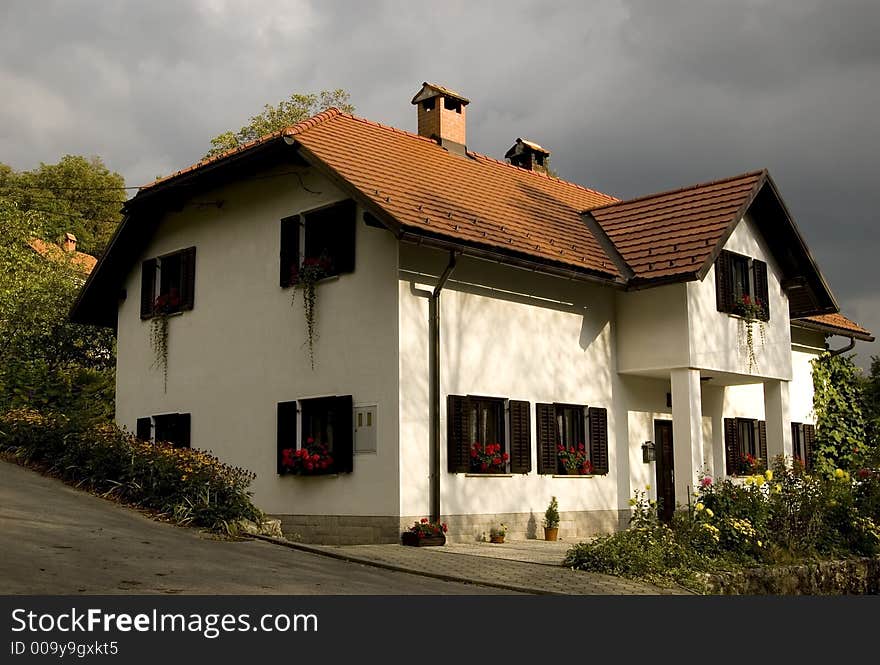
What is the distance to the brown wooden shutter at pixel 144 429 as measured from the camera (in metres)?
19.4

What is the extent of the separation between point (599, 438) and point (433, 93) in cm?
786

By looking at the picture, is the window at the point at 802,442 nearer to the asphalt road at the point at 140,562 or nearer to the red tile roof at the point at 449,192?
the red tile roof at the point at 449,192

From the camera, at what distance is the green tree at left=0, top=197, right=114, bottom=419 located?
896 inches

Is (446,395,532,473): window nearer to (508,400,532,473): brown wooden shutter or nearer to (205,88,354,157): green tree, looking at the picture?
A: (508,400,532,473): brown wooden shutter

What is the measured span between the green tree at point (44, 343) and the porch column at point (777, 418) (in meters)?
13.5

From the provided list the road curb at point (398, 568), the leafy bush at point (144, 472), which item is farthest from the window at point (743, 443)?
the road curb at point (398, 568)

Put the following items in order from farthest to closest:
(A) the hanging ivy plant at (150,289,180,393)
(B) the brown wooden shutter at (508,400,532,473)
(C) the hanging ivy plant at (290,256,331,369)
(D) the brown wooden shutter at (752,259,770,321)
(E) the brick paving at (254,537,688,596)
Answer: (A) the hanging ivy plant at (150,289,180,393), (D) the brown wooden shutter at (752,259,770,321), (C) the hanging ivy plant at (290,256,331,369), (B) the brown wooden shutter at (508,400,532,473), (E) the brick paving at (254,537,688,596)

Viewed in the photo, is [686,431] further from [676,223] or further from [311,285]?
[311,285]

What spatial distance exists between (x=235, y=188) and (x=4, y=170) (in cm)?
3689

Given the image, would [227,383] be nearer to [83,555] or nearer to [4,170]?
[83,555]

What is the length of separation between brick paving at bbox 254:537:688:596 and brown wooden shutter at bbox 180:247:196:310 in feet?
22.8

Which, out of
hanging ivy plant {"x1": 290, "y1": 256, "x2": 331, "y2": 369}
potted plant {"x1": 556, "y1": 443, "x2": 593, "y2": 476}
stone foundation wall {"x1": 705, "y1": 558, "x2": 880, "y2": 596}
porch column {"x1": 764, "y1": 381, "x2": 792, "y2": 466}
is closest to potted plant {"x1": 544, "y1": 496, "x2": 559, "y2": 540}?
potted plant {"x1": 556, "y1": 443, "x2": 593, "y2": 476}

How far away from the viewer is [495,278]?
16.1m

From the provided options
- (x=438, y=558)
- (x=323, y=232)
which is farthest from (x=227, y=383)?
(x=438, y=558)
